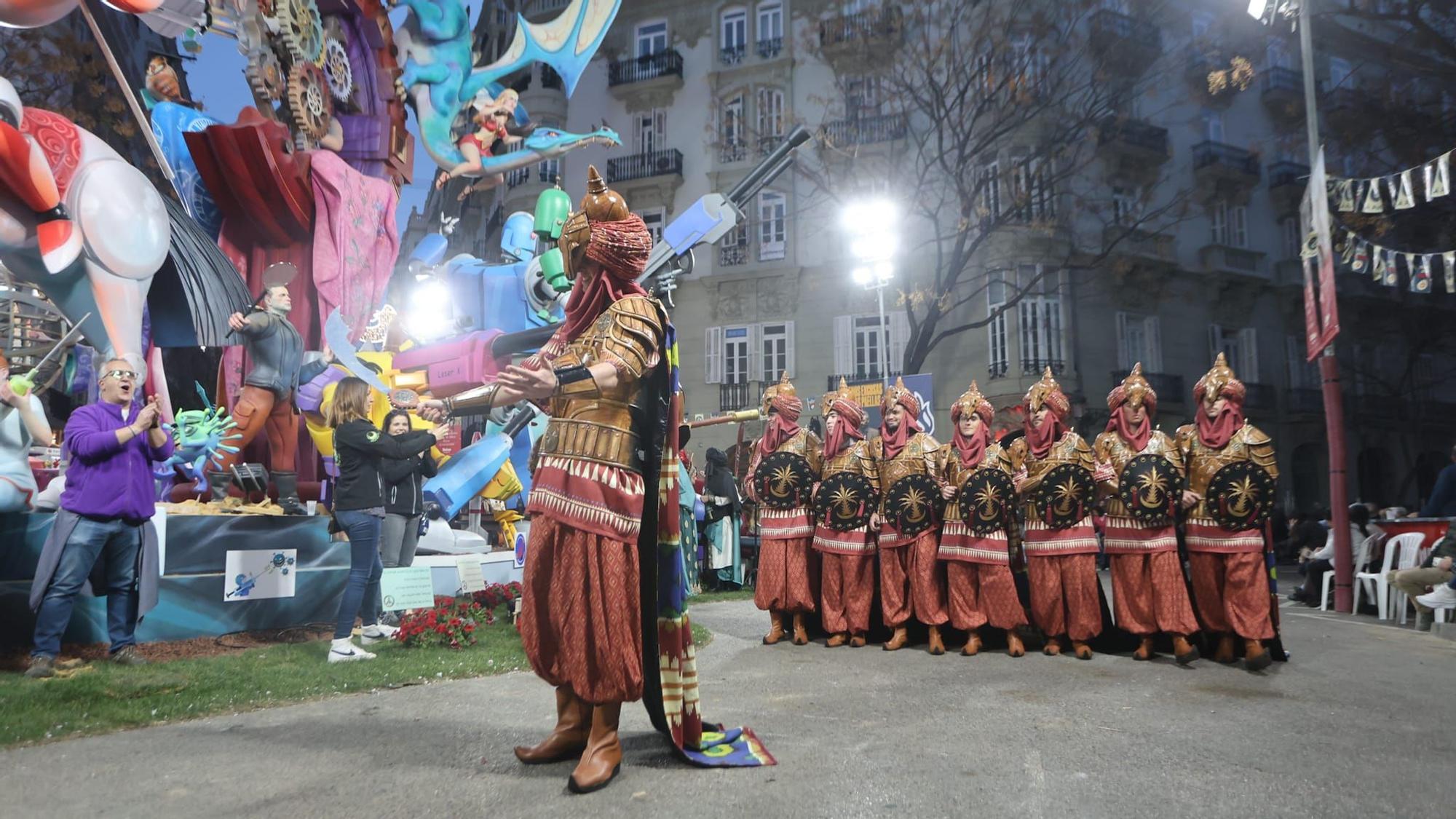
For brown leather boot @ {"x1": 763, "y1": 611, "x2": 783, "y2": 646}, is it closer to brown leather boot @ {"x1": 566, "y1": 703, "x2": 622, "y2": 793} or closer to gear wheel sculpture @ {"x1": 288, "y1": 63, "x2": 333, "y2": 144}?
brown leather boot @ {"x1": 566, "y1": 703, "x2": 622, "y2": 793}

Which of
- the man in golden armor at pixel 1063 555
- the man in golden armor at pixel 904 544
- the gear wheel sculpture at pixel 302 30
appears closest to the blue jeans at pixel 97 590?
the man in golden armor at pixel 904 544

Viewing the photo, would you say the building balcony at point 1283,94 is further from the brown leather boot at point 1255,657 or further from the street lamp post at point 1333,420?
the brown leather boot at point 1255,657

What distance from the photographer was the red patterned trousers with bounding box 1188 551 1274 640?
20.2 ft

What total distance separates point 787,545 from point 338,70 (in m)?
7.96

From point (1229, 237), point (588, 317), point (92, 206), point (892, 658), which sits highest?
point (1229, 237)

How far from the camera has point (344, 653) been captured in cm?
599

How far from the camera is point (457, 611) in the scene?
23.6 ft

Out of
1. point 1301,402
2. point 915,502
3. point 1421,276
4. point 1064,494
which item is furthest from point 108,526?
point 1301,402

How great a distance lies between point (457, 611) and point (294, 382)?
10.9ft

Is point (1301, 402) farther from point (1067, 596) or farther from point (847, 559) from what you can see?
point (847, 559)

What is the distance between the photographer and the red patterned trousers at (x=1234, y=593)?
6.17 m

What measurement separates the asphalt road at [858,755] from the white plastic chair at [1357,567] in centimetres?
557

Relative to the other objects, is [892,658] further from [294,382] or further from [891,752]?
[294,382]

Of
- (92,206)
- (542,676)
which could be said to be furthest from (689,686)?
(92,206)
